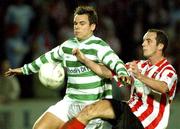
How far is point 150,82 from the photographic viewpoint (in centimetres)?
664

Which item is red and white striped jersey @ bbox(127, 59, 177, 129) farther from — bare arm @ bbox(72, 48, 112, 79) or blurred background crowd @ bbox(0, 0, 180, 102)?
blurred background crowd @ bbox(0, 0, 180, 102)

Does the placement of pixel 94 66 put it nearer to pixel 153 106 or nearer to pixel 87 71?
pixel 87 71

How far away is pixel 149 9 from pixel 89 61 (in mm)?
5738

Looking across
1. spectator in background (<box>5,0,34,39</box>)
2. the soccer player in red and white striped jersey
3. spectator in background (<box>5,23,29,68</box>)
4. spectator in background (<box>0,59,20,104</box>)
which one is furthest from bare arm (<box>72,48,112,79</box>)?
spectator in background (<box>5,0,34,39</box>)

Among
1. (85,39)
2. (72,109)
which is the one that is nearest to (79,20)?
(85,39)

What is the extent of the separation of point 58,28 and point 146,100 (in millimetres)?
5023

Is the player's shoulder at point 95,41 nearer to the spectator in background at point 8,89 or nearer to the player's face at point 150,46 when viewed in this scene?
the player's face at point 150,46

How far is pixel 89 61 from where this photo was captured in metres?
7.00

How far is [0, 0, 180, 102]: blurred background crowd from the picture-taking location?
11.1m

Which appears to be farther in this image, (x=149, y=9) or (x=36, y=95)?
(x=149, y=9)

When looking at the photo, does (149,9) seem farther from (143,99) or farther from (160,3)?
(143,99)

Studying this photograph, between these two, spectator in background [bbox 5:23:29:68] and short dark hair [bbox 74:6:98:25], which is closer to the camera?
short dark hair [bbox 74:6:98:25]

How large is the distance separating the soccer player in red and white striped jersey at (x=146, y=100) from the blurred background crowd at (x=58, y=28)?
3815mm

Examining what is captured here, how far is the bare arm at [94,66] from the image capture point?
694 centimetres
